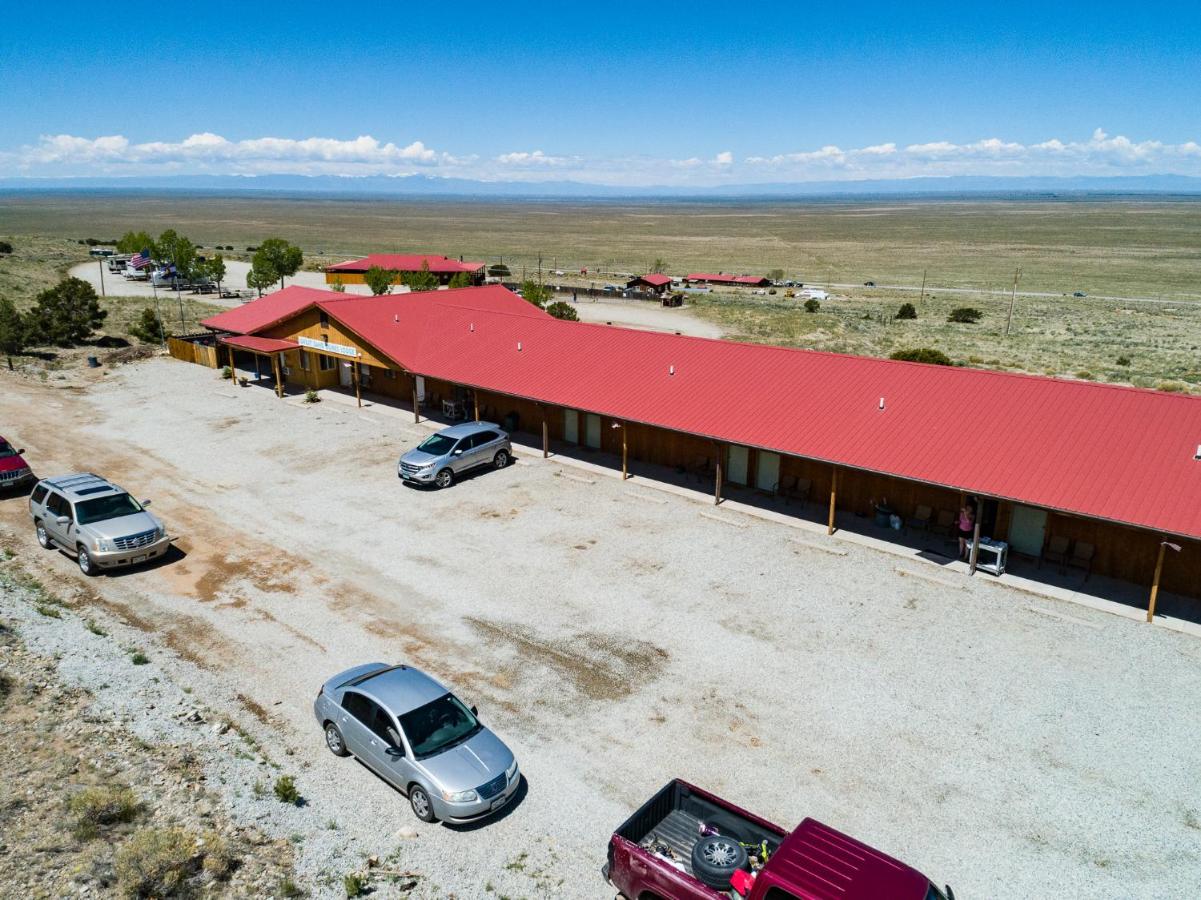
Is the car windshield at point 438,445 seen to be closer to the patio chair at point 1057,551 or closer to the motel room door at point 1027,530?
the motel room door at point 1027,530

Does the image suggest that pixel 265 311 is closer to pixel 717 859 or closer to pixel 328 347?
pixel 328 347

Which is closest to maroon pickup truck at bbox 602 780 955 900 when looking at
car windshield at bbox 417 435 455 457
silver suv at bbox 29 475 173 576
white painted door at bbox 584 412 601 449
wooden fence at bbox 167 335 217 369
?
silver suv at bbox 29 475 173 576

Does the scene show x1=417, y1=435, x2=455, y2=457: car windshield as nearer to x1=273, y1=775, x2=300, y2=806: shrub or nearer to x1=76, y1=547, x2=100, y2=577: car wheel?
x1=76, y1=547, x2=100, y2=577: car wheel

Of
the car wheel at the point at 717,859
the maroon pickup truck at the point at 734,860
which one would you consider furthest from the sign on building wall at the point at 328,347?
the car wheel at the point at 717,859

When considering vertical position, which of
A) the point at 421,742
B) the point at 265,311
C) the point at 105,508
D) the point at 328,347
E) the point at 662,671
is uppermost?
the point at 265,311

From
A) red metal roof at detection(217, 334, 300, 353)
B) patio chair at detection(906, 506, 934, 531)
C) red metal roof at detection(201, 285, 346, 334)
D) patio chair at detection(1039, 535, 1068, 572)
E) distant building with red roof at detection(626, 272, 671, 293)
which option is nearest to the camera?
patio chair at detection(1039, 535, 1068, 572)

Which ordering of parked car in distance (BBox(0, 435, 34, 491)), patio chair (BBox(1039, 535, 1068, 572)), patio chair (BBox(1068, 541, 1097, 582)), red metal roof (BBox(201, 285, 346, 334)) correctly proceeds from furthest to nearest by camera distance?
red metal roof (BBox(201, 285, 346, 334)) → parked car in distance (BBox(0, 435, 34, 491)) → patio chair (BBox(1039, 535, 1068, 572)) → patio chair (BBox(1068, 541, 1097, 582))

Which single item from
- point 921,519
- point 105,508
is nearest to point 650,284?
point 921,519
